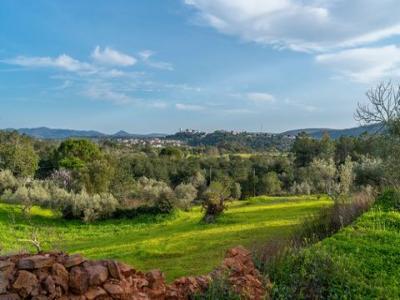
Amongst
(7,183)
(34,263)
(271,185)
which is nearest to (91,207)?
(7,183)

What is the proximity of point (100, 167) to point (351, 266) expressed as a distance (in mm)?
31511

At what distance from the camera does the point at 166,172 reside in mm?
55062

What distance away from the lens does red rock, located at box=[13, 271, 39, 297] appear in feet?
18.0

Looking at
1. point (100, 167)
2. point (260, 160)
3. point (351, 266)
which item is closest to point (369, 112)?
point (351, 266)

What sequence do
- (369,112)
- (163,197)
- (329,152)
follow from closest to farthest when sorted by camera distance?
(369,112) → (163,197) → (329,152)

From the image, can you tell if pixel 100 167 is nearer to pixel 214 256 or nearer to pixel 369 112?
pixel 369 112

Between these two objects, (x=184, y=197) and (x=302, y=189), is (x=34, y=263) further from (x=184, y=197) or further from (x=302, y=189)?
(x=302, y=189)

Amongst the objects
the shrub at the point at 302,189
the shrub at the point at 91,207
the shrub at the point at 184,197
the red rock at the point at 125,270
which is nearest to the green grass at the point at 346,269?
the red rock at the point at 125,270

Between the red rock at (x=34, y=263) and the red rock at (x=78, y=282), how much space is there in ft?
1.02

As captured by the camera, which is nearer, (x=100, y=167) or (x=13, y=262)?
(x=13, y=262)

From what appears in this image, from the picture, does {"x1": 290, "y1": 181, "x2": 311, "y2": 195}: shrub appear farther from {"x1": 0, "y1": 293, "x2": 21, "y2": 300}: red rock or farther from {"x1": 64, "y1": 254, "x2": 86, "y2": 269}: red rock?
{"x1": 0, "y1": 293, "x2": 21, "y2": 300}: red rock

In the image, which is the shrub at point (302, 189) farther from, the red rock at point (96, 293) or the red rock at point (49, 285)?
the red rock at point (49, 285)

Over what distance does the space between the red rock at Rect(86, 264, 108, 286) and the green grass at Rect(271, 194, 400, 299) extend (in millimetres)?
2381

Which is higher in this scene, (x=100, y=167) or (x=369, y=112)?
(x=369, y=112)
